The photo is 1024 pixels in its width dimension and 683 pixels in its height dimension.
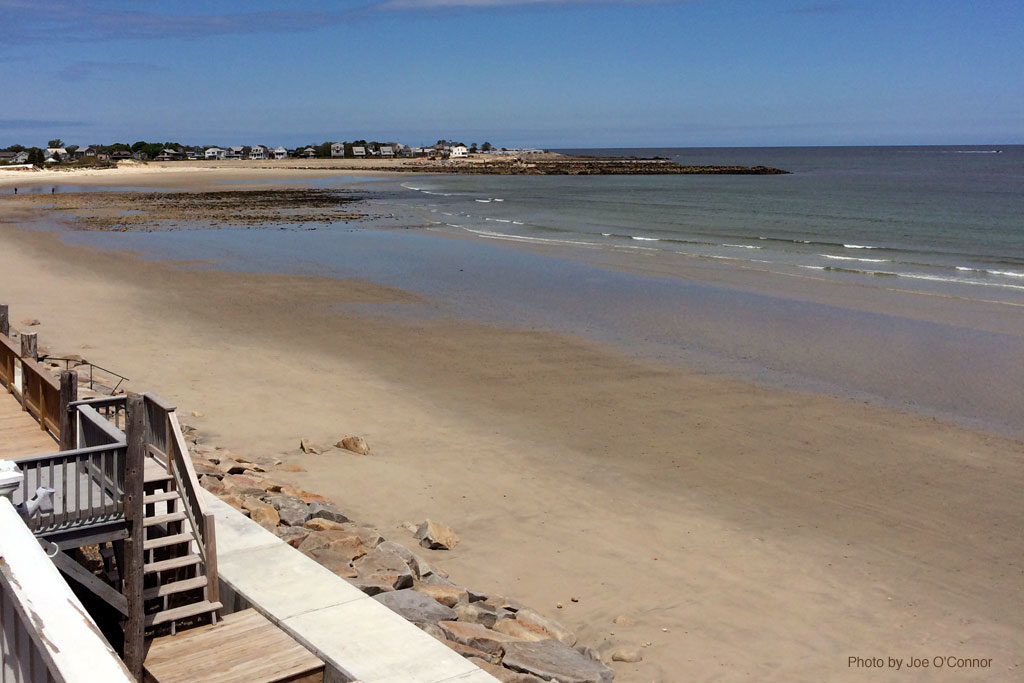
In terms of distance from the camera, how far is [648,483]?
1162cm

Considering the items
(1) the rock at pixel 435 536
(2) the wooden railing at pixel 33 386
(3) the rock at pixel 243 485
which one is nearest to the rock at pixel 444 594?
(1) the rock at pixel 435 536

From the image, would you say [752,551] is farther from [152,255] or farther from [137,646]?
[152,255]

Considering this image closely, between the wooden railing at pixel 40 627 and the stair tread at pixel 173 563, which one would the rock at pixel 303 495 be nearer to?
the stair tread at pixel 173 563

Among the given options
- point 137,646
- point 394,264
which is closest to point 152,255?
point 394,264

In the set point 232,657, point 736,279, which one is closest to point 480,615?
point 232,657

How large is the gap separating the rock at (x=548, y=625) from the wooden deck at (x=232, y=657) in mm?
2083

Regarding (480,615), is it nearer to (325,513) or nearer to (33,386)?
(325,513)

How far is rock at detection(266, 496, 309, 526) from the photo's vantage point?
930 centimetres

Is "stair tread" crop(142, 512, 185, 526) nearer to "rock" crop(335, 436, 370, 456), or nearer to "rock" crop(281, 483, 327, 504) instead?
"rock" crop(281, 483, 327, 504)

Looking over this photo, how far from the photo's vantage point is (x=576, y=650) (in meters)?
7.49

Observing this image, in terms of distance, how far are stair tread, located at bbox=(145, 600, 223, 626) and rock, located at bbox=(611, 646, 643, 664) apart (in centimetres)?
312

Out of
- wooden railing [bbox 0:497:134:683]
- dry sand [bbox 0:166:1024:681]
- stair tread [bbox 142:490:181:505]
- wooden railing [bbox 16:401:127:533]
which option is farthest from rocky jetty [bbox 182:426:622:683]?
wooden railing [bbox 0:497:134:683]

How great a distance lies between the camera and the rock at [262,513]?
9008 mm

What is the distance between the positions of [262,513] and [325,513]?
720 millimetres
